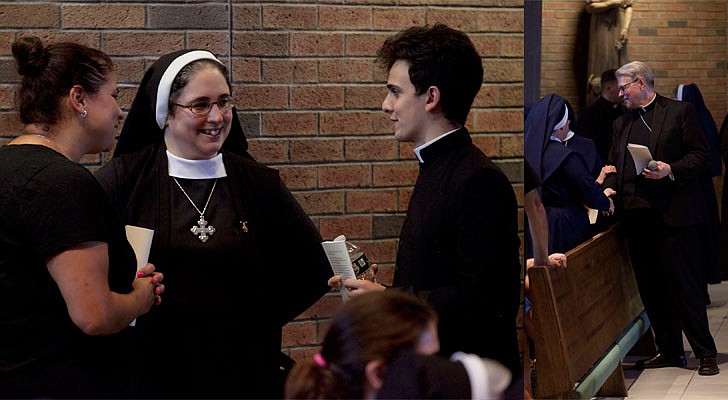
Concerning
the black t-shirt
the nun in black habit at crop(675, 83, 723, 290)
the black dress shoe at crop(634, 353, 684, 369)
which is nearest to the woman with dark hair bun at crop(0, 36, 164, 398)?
the black t-shirt

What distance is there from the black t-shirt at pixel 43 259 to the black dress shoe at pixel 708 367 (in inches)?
180

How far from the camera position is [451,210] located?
2.69 meters

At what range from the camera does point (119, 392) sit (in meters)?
2.57

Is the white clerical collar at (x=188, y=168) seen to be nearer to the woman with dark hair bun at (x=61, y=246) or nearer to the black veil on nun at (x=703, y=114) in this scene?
the woman with dark hair bun at (x=61, y=246)

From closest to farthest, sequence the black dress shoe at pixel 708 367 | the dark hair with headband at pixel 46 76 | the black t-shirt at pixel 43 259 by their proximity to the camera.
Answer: the black t-shirt at pixel 43 259, the dark hair with headband at pixel 46 76, the black dress shoe at pixel 708 367

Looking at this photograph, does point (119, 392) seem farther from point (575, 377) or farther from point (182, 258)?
point (575, 377)

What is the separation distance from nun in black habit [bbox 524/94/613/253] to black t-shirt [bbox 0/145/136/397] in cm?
192

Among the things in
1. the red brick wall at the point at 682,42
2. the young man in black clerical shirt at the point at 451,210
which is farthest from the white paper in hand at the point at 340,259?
the red brick wall at the point at 682,42

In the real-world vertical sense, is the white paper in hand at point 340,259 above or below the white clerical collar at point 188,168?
below

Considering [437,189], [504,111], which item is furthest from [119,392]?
[504,111]

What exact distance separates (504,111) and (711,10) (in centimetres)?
611

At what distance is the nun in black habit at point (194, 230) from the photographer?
2.84m

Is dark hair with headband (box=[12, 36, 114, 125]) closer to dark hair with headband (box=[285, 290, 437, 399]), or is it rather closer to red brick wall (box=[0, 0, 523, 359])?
red brick wall (box=[0, 0, 523, 359])

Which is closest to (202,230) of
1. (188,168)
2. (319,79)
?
(188,168)
